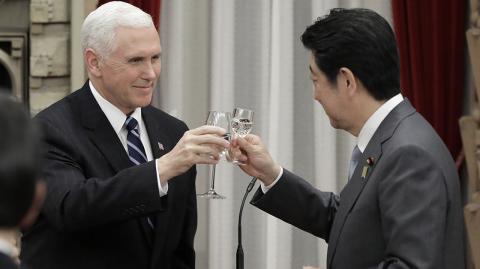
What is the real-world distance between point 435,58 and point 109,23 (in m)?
2.31

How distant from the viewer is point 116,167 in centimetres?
253

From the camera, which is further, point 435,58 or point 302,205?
point 435,58

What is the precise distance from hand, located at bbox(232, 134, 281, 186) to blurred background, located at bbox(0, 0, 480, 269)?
191 centimetres

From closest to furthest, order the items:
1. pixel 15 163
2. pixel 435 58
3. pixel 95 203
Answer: pixel 15 163 < pixel 95 203 < pixel 435 58

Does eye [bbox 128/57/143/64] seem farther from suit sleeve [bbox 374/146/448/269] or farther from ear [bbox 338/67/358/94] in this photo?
suit sleeve [bbox 374/146/448/269]

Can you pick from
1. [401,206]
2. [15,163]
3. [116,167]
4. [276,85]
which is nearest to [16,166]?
[15,163]

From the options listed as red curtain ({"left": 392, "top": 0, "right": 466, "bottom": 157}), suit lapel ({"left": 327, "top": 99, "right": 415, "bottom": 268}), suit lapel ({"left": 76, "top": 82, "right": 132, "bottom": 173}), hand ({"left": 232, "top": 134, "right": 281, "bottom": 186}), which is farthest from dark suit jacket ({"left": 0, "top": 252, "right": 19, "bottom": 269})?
red curtain ({"left": 392, "top": 0, "right": 466, "bottom": 157})

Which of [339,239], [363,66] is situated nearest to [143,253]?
[339,239]

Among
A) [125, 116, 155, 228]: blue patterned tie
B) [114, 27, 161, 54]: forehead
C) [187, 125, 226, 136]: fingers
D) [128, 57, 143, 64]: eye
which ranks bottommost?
[125, 116, 155, 228]: blue patterned tie

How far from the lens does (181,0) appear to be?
15.1ft

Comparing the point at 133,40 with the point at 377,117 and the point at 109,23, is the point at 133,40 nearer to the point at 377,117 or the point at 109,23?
the point at 109,23

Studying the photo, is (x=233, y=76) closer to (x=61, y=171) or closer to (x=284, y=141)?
(x=284, y=141)

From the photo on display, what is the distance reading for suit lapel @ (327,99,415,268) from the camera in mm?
2184

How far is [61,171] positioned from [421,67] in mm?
2521
